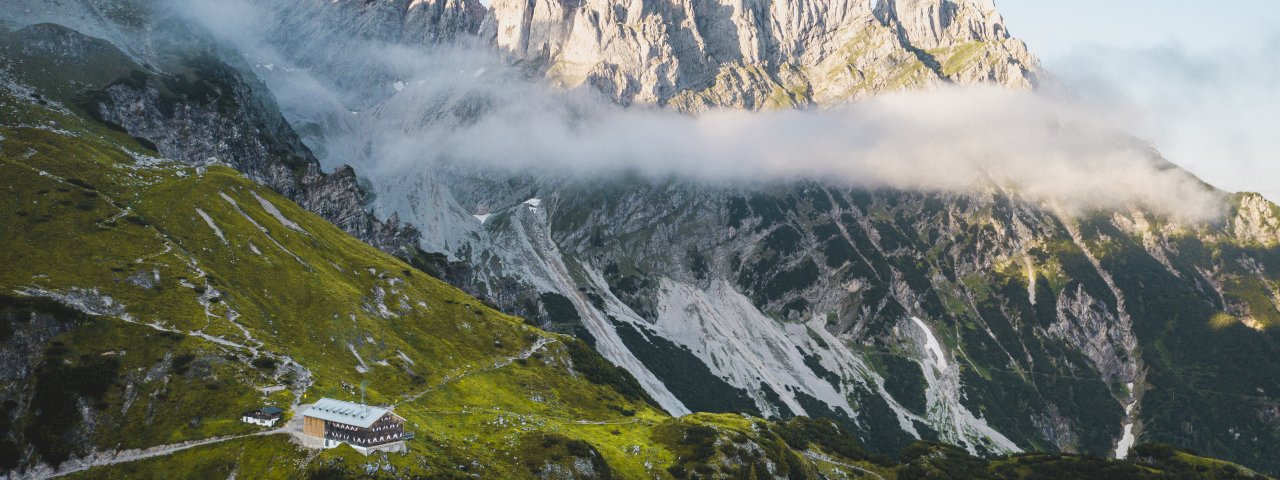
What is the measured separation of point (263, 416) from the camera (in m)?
106

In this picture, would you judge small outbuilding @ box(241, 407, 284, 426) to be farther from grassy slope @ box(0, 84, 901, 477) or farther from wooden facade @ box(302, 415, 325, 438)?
wooden facade @ box(302, 415, 325, 438)

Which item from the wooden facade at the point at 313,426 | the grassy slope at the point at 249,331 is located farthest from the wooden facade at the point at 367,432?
the grassy slope at the point at 249,331

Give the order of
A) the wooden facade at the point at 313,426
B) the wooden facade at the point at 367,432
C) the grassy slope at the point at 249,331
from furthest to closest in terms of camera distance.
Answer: the grassy slope at the point at 249,331
the wooden facade at the point at 313,426
the wooden facade at the point at 367,432

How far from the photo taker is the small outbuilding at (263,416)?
106 meters

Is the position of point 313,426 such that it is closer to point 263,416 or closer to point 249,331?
point 263,416

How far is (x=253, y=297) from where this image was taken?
151 metres

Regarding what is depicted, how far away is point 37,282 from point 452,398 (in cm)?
6948

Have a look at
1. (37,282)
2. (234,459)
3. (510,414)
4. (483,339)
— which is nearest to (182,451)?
(234,459)

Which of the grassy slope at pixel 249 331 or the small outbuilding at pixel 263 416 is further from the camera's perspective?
the grassy slope at pixel 249 331

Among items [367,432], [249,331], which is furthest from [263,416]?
[249,331]

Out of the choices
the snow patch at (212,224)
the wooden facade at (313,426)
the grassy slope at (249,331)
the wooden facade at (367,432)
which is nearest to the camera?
the wooden facade at (367,432)

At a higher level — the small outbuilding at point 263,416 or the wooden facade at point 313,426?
the wooden facade at point 313,426

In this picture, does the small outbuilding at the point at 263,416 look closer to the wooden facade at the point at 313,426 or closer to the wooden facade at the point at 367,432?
the wooden facade at the point at 313,426

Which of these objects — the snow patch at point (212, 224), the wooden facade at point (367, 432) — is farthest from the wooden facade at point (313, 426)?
the snow patch at point (212, 224)
